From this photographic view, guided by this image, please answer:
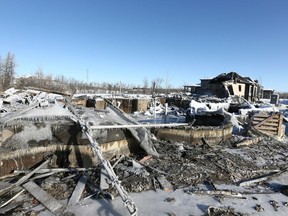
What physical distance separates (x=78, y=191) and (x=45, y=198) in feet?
1.78

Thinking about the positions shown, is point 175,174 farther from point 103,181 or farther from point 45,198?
point 45,198

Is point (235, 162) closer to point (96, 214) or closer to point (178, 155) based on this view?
point (178, 155)

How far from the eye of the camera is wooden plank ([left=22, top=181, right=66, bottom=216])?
4008 millimetres

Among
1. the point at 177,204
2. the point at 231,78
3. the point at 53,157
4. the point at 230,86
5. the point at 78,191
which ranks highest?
the point at 231,78

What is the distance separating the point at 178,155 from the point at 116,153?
175 cm

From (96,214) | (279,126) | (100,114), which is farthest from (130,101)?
(96,214)

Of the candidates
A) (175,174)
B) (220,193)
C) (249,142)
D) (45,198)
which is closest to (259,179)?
(220,193)

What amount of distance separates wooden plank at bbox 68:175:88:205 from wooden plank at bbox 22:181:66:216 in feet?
0.69

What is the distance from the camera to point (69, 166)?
5715 mm

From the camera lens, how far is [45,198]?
4.26m

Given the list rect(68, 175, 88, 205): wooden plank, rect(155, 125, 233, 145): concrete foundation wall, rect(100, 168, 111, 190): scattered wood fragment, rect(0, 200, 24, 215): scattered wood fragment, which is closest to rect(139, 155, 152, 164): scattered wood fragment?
rect(100, 168, 111, 190): scattered wood fragment

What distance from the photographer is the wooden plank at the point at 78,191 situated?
4.27m

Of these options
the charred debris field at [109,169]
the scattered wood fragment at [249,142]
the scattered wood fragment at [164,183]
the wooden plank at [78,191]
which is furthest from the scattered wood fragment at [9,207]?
the scattered wood fragment at [249,142]

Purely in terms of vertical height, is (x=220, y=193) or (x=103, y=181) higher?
(x=103, y=181)
